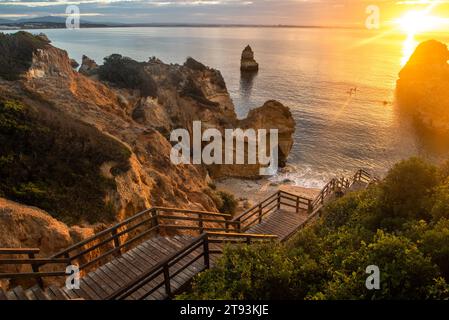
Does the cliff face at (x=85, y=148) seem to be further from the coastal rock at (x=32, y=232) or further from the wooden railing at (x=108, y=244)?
the wooden railing at (x=108, y=244)

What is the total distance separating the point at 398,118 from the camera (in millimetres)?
62156

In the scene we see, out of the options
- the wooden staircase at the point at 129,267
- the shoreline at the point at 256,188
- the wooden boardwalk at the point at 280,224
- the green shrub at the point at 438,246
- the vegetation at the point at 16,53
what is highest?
the vegetation at the point at 16,53

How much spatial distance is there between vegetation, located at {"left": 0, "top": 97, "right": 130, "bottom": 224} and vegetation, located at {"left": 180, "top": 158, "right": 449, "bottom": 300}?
685 centimetres

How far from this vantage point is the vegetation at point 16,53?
19625mm

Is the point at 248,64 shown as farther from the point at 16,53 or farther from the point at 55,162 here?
the point at 55,162

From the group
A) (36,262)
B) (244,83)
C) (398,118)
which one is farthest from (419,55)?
(36,262)

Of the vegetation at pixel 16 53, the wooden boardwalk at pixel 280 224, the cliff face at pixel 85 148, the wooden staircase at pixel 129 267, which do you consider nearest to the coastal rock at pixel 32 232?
the cliff face at pixel 85 148

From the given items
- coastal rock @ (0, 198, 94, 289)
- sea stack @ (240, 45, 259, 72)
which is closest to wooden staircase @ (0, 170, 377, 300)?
coastal rock @ (0, 198, 94, 289)

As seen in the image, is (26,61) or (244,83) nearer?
(26,61)

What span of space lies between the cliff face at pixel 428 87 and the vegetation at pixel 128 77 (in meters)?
48.5

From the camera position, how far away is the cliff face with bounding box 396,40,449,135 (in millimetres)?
57250

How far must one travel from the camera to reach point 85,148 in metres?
14.2
